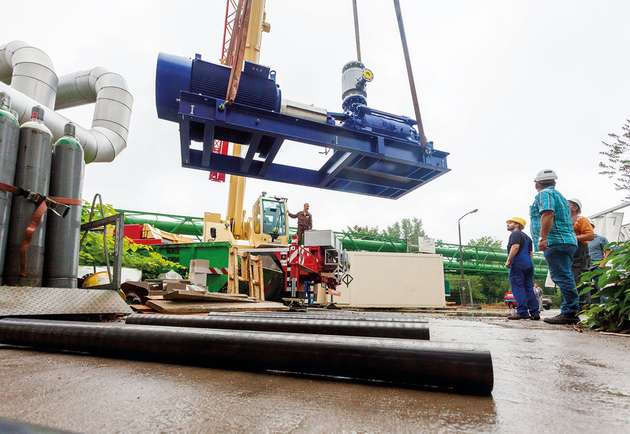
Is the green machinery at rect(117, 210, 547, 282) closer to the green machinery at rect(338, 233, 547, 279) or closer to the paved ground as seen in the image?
the green machinery at rect(338, 233, 547, 279)

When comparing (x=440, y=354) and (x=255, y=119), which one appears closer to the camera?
(x=440, y=354)

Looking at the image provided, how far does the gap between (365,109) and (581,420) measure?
394 centimetres

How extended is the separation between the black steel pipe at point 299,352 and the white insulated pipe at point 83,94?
227 inches

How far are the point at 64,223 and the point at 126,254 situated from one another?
4155 mm

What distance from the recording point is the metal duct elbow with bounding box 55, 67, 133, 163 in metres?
7.64

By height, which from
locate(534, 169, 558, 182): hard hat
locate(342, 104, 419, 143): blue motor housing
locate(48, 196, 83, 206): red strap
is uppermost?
locate(342, 104, 419, 143): blue motor housing

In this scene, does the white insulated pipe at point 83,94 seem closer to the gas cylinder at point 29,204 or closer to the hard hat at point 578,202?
the gas cylinder at point 29,204

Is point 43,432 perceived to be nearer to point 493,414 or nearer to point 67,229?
point 493,414

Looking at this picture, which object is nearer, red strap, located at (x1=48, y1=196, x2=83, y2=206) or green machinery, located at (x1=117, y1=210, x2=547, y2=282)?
red strap, located at (x1=48, y1=196, x2=83, y2=206)

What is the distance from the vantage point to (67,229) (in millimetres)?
3014

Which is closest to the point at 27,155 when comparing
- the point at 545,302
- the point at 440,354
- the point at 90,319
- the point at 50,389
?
the point at 90,319

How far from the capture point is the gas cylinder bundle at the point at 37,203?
264 centimetres

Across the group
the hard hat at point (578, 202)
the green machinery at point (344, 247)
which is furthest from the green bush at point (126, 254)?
A: the hard hat at point (578, 202)

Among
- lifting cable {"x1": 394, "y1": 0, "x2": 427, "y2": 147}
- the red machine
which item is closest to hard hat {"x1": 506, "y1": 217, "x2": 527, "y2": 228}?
lifting cable {"x1": 394, "y1": 0, "x2": 427, "y2": 147}
